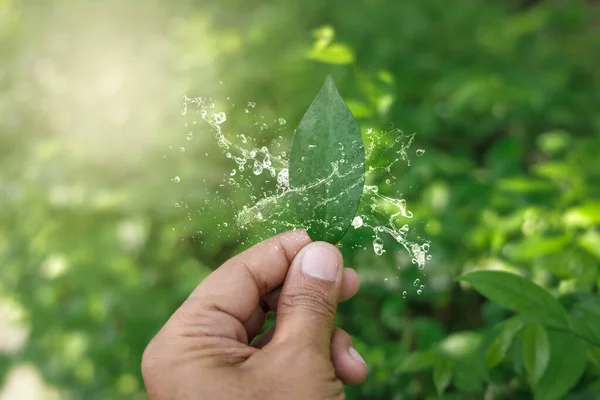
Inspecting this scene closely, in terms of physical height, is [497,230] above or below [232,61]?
below

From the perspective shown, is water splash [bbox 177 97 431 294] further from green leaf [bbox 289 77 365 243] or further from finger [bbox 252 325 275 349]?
finger [bbox 252 325 275 349]

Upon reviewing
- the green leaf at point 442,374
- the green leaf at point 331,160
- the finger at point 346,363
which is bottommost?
the green leaf at point 442,374

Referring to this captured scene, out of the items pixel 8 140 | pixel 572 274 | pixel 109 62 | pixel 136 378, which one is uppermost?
pixel 109 62

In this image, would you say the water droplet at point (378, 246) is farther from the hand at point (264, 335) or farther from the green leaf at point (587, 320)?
the green leaf at point (587, 320)

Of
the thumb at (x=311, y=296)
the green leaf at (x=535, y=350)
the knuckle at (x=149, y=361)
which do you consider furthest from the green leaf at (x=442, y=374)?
the knuckle at (x=149, y=361)

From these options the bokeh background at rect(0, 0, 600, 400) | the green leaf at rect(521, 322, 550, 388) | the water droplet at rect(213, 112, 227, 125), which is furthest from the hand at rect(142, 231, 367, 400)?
the water droplet at rect(213, 112, 227, 125)

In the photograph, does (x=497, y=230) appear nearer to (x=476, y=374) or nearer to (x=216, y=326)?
(x=476, y=374)

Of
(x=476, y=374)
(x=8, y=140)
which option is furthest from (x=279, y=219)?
(x=8, y=140)

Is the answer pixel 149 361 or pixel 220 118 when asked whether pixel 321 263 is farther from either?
pixel 220 118

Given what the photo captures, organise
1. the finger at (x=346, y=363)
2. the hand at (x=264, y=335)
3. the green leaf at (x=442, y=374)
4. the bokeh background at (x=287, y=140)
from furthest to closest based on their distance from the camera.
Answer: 1. the bokeh background at (x=287, y=140)
2. the green leaf at (x=442, y=374)
3. the finger at (x=346, y=363)
4. the hand at (x=264, y=335)
